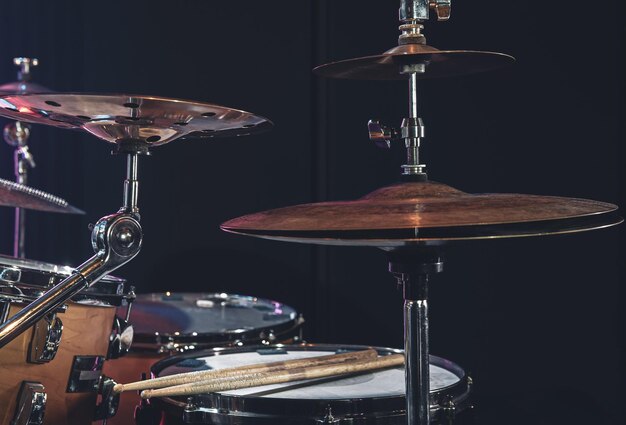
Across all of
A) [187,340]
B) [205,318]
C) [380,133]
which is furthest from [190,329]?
[380,133]

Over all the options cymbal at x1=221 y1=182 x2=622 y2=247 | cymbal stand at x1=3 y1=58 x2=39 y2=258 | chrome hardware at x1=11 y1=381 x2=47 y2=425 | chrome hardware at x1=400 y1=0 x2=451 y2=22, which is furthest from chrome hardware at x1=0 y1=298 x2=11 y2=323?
cymbal stand at x1=3 y1=58 x2=39 y2=258

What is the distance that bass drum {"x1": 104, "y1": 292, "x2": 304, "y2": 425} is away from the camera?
198 centimetres

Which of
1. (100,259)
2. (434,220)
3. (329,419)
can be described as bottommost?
(329,419)

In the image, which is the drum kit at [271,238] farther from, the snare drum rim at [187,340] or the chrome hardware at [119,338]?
the snare drum rim at [187,340]

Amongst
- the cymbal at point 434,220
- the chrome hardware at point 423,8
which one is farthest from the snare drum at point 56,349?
the chrome hardware at point 423,8

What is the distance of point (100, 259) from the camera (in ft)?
4.30

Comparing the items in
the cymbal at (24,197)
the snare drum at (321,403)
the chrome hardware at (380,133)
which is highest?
the chrome hardware at (380,133)

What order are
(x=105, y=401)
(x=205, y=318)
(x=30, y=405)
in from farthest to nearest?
1. (x=205, y=318)
2. (x=105, y=401)
3. (x=30, y=405)

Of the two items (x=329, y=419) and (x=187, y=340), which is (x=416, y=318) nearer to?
(x=329, y=419)

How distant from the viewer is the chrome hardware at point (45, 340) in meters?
1.43

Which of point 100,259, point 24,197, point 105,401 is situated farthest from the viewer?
point 24,197

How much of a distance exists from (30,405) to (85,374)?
13cm

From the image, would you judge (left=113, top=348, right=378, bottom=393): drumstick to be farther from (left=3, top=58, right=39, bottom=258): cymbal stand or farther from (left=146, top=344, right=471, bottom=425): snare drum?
(left=3, top=58, right=39, bottom=258): cymbal stand

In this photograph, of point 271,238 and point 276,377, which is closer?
point 271,238
